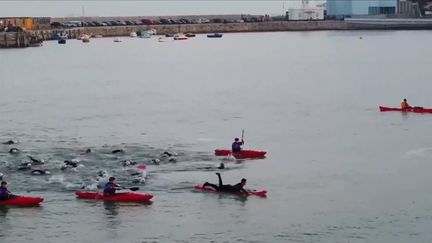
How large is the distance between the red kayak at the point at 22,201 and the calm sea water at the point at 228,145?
30 cm

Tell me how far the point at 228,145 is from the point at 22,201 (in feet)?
46.8

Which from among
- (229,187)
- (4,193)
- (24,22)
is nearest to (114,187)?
(4,193)

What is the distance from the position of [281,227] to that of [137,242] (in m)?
4.90

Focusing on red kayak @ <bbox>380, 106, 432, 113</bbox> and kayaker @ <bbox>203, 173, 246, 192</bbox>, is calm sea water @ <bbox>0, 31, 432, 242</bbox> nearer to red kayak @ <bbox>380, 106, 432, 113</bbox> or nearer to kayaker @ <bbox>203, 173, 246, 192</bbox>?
kayaker @ <bbox>203, 173, 246, 192</bbox>

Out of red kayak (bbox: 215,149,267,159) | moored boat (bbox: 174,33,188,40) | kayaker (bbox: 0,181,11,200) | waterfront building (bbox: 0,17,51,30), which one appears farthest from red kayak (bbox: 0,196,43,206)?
moored boat (bbox: 174,33,188,40)

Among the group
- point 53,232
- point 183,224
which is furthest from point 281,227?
point 53,232

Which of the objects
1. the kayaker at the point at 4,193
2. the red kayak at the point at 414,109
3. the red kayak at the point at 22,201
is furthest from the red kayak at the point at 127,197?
the red kayak at the point at 414,109

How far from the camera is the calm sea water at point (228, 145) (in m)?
30.5

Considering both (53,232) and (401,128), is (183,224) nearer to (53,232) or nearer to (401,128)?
(53,232)

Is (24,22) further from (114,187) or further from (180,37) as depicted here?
(114,187)

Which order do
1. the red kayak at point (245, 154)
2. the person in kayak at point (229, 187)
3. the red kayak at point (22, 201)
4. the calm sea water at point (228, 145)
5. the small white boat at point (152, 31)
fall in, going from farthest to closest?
1. the small white boat at point (152, 31)
2. the red kayak at point (245, 154)
3. the person in kayak at point (229, 187)
4. the red kayak at point (22, 201)
5. the calm sea water at point (228, 145)

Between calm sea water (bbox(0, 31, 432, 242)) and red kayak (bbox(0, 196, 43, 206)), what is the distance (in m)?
0.30

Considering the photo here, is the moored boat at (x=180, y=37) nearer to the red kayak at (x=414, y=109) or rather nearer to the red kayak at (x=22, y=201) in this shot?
the red kayak at (x=414, y=109)

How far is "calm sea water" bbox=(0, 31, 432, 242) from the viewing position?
100.0ft
